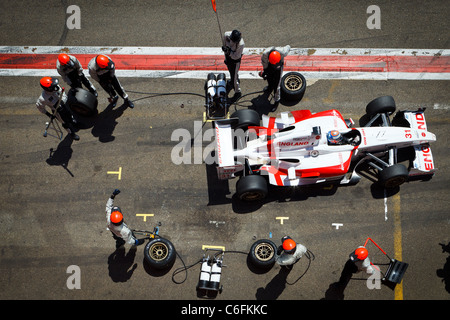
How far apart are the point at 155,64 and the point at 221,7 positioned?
2898mm

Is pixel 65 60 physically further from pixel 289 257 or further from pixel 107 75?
pixel 289 257

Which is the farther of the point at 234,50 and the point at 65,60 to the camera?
the point at 234,50

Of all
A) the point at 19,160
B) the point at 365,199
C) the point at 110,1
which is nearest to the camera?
the point at 365,199

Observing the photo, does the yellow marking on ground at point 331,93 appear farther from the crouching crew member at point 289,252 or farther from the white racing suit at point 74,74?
the white racing suit at point 74,74

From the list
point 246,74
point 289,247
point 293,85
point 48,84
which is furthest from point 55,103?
point 289,247

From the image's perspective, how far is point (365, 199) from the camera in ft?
27.9

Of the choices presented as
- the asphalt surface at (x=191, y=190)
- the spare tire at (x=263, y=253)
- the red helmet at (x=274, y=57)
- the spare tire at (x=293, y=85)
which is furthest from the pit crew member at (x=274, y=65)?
the spare tire at (x=263, y=253)

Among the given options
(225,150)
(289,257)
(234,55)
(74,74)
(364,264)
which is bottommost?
(364,264)

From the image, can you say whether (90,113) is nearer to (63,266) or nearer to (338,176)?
(63,266)

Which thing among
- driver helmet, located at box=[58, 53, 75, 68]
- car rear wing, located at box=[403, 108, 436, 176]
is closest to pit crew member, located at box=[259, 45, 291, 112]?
car rear wing, located at box=[403, 108, 436, 176]

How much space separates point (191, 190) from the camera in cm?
870

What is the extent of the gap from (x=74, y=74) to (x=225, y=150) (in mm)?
4501

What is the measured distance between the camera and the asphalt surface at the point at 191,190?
7.98m

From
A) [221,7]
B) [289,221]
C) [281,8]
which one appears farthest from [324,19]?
[289,221]
